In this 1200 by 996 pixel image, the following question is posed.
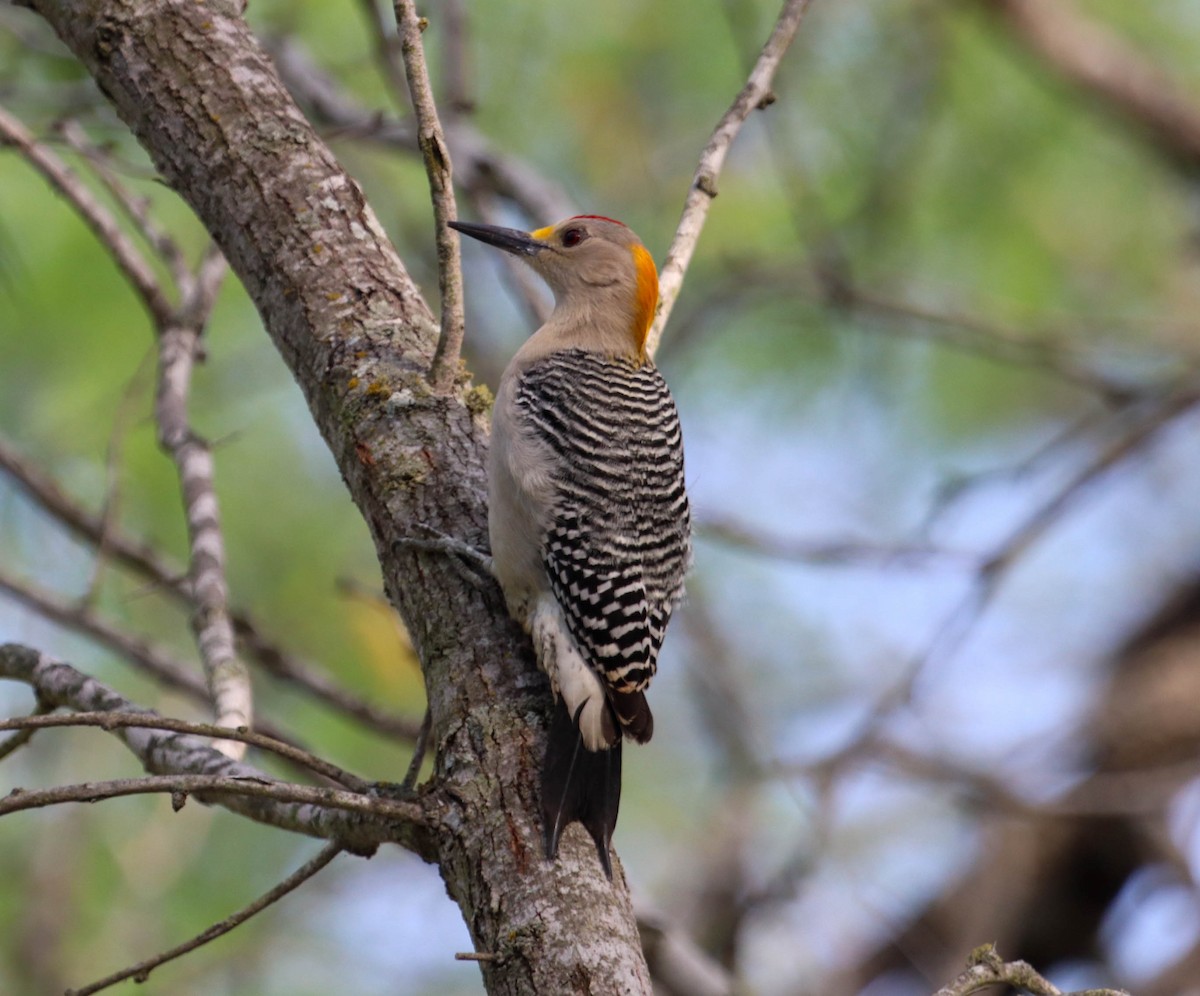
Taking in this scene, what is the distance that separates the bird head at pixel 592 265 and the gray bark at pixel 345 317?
1.10 meters

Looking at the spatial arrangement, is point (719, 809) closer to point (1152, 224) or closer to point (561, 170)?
point (561, 170)

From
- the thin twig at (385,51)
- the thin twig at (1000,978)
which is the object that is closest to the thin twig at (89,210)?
the thin twig at (385,51)

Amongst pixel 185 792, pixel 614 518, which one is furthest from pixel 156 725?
pixel 614 518

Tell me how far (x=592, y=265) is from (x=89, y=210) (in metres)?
1.46

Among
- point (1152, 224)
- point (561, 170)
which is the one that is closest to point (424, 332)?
point (561, 170)

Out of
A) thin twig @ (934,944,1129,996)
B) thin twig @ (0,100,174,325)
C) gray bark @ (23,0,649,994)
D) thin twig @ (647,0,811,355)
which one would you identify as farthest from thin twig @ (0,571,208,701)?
thin twig @ (934,944,1129,996)

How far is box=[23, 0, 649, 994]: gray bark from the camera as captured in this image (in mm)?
2475

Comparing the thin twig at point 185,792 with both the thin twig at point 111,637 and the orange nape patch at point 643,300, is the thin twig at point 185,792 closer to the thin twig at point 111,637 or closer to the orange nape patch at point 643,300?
the thin twig at point 111,637

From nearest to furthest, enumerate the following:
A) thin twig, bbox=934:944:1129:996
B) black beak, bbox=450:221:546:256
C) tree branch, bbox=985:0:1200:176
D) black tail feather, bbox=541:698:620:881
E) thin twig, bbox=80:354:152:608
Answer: thin twig, bbox=934:944:1129:996, black tail feather, bbox=541:698:620:881, thin twig, bbox=80:354:152:608, black beak, bbox=450:221:546:256, tree branch, bbox=985:0:1200:176

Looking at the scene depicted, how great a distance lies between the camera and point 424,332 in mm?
2926

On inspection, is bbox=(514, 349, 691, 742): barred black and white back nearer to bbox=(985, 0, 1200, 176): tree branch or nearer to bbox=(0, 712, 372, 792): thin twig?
bbox=(0, 712, 372, 792): thin twig

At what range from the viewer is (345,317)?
283 cm

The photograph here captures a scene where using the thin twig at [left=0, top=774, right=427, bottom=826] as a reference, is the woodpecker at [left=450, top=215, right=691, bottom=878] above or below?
above

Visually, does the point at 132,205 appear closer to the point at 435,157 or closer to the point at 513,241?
the point at 513,241
